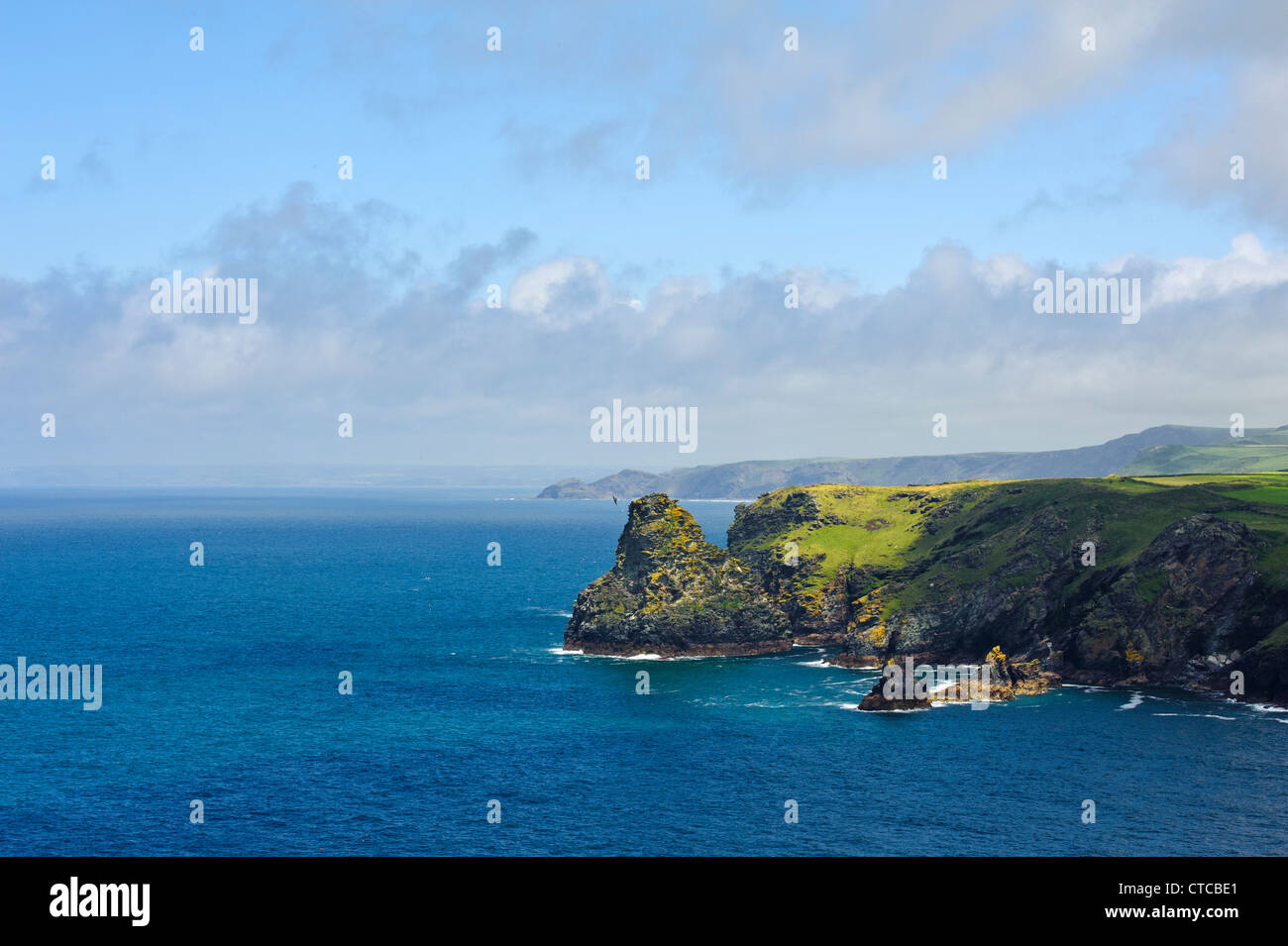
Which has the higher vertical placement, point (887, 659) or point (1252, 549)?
point (1252, 549)

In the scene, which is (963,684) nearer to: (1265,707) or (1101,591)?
(1101,591)

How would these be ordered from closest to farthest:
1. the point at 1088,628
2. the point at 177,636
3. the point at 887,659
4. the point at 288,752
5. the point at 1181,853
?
the point at 1181,853, the point at 288,752, the point at 1088,628, the point at 887,659, the point at 177,636

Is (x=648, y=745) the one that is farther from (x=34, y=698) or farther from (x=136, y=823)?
(x=34, y=698)

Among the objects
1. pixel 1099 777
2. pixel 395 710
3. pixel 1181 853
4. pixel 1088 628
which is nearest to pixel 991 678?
pixel 1088 628

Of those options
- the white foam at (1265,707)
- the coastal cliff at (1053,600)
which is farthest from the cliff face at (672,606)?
the white foam at (1265,707)

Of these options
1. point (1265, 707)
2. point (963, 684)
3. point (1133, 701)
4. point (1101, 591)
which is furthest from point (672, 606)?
point (1265, 707)

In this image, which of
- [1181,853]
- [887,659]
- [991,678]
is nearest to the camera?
[1181,853]
